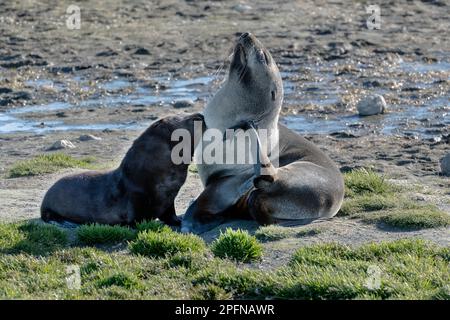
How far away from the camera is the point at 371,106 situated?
16.6 meters

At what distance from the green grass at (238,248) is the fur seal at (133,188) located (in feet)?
4.48

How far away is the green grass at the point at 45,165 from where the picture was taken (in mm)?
13391

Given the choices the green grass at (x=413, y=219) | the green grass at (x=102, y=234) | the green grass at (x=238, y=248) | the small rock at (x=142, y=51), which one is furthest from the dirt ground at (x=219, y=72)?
the green grass at (x=238, y=248)

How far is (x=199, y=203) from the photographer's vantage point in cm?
1070

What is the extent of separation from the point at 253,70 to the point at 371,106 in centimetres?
595

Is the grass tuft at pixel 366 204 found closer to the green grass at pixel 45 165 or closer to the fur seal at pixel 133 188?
the fur seal at pixel 133 188

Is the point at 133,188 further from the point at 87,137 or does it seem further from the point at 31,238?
the point at 87,137

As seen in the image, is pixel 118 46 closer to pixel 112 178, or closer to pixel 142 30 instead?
pixel 142 30

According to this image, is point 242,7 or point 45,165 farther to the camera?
point 242,7

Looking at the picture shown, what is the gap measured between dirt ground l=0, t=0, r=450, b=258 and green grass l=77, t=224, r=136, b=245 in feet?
2.80

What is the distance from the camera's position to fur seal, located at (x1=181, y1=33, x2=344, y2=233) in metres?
10.6

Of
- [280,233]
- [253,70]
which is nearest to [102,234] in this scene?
[280,233]

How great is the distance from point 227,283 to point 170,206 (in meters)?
2.26

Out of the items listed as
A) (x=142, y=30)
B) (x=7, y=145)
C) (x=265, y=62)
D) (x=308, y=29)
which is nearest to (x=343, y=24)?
(x=308, y=29)
